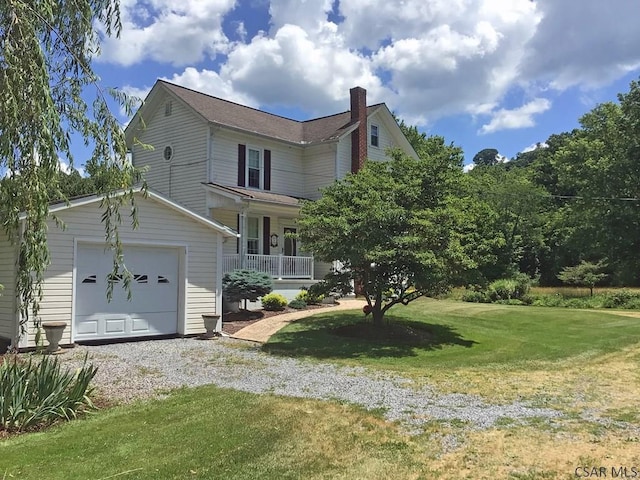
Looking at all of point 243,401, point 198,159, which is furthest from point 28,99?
point 198,159

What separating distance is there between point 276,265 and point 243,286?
347 centimetres

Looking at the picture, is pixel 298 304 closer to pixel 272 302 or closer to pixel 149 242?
pixel 272 302

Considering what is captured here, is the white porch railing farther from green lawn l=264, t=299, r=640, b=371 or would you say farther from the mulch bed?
green lawn l=264, t=299, r=640, b=371

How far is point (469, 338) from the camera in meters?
13.9

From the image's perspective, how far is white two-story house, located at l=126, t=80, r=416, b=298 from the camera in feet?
64.8

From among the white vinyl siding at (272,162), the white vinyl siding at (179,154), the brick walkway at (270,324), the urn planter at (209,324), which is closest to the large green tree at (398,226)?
the brick walkway at (270,324)

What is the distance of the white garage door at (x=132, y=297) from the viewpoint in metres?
11.8

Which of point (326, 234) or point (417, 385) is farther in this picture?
point (326, 234)

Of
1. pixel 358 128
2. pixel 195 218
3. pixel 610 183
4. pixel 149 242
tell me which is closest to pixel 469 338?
pixel 195 218

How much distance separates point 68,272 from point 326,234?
5.83 meters

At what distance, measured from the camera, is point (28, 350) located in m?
10.7

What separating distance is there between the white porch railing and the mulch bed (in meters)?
1.90

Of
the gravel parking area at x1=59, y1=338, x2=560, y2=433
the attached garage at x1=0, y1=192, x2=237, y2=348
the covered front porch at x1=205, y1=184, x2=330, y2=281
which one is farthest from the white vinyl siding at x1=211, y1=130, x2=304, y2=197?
the gravel parking area at x1=59, y1=338, x2=560, y2=433

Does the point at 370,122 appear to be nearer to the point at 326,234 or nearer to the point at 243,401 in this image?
the point at 326,234
